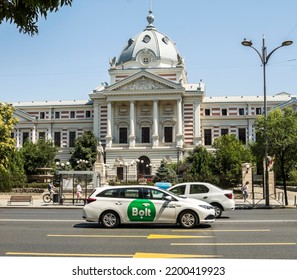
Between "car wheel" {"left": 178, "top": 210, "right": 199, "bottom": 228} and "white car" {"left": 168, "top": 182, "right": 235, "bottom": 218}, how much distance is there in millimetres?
4878

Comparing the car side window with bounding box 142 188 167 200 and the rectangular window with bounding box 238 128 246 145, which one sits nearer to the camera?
the car side window with bounding box 142 188 167 200

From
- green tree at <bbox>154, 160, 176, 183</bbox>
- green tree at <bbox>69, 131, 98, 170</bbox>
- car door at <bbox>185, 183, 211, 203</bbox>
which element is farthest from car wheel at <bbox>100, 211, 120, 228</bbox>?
green tree at <bbox>69, 131, 98, 170</bbox>

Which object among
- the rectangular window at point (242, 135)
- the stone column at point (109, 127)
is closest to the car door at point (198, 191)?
the stone column at point (109, 127)

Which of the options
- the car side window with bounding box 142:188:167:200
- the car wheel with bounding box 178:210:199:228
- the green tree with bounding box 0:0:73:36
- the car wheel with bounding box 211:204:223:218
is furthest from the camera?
the car wheel with bounding box 211:204:223:218

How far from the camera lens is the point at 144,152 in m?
64.2

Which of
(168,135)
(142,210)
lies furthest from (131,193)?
(168,135)

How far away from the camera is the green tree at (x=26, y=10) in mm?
5578

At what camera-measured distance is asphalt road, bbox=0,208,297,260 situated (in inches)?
390

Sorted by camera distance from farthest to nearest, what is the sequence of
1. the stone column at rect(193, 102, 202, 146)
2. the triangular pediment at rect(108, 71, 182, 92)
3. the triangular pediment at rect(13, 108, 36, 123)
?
the triangular pediment at rect(13, 108, 36, 123) < the stone column at rect(193, 102, 202, 146) < the triangular pediment at rect(108, 71, 182, 92)

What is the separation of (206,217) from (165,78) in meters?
53.4

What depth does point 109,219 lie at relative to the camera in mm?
14977

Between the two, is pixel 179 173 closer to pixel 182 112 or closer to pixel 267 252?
pixel 182 112

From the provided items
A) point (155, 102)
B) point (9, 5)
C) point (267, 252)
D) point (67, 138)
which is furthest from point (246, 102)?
point (9, 5)

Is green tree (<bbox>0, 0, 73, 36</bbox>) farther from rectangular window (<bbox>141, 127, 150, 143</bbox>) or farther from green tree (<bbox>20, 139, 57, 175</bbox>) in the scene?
rectangular window (<bbox>141, 127, 150, 143</bbox>)
